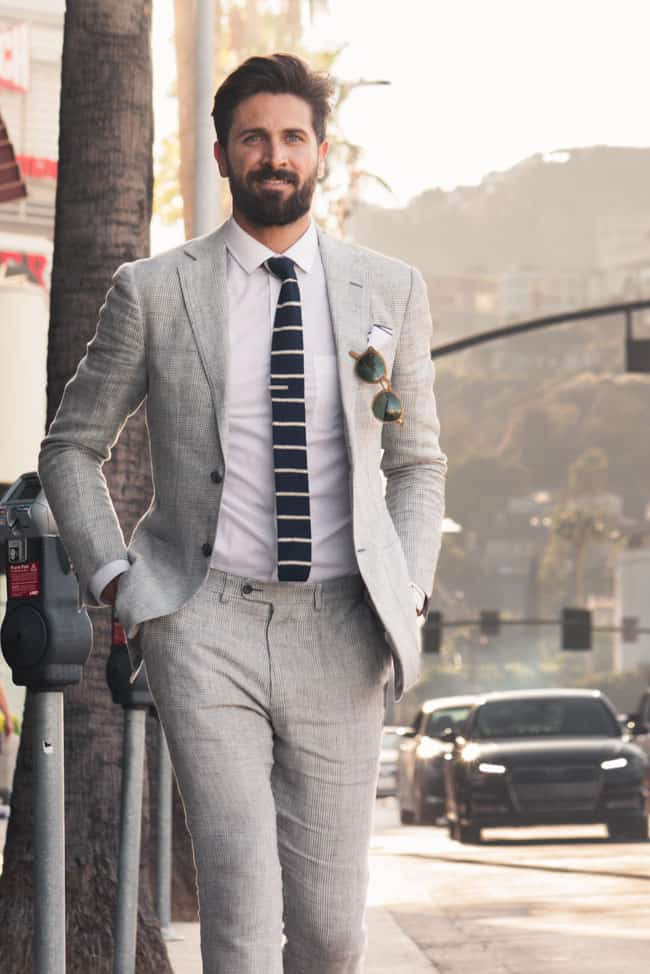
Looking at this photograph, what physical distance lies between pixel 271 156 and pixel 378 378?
445mm

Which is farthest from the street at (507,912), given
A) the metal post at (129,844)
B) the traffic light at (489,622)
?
the traffic light at (489,622)

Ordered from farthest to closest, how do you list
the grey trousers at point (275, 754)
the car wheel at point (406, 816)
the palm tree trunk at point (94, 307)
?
the car wheel at point (406, 816) < the palm tree trunk at point (94, 307) < the grey trousers at point (275, 754)

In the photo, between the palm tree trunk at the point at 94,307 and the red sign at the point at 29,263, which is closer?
the palm tree trunk at the point at 94,307

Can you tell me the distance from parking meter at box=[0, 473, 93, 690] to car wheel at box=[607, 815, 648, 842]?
15337 millimetres

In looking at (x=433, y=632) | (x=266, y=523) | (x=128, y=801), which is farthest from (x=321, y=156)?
(x=433, y=632)

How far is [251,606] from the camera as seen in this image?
13.4 feet

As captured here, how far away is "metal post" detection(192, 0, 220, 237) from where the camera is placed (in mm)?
12422

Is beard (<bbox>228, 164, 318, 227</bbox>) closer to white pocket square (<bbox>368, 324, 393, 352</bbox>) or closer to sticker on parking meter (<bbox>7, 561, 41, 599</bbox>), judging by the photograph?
white pocket square (<bbox>368, 324, 393, 352</bbox>)

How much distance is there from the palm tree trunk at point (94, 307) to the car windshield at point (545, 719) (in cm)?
1396

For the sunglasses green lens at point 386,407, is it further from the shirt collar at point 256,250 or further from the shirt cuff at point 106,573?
the shirt cuff at point 106,573

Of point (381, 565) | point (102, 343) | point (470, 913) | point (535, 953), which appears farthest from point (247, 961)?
point (470, 913)

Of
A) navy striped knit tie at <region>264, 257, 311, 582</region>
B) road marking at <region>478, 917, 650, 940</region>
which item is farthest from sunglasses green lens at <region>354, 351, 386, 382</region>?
road marking at <region>478, 917, 650, 940</region>

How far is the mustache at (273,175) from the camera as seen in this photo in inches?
166

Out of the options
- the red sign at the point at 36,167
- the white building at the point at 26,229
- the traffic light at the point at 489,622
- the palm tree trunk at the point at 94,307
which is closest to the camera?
the palm tree trunk at the point at 94,307
